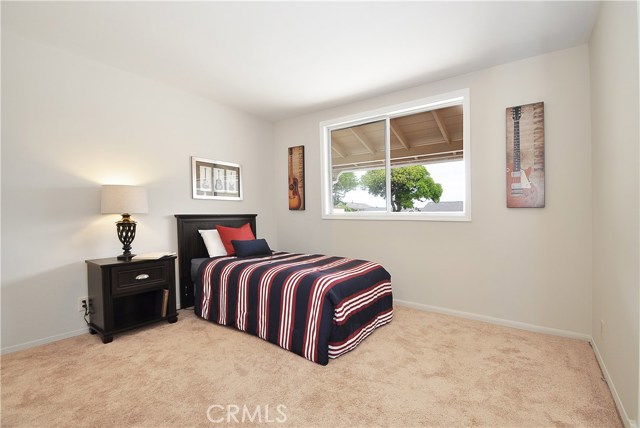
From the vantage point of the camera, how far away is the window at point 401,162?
133 inches

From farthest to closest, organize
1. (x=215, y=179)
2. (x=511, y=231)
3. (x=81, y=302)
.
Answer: (x=215, y=179), (x=511, y=231), (x=81, y=302)

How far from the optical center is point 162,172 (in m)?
3.47

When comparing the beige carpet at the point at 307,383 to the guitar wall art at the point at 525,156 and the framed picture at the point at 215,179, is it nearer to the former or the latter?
the guitar wall art at the point at 525,156

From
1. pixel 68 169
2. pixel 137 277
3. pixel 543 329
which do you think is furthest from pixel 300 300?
pixel 68 169

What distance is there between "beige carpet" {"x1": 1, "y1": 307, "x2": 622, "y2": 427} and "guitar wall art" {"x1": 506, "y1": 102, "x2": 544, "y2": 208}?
1257mm

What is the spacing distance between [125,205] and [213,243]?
1112mm

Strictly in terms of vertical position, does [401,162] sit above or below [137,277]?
above

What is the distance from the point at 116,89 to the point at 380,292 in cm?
329

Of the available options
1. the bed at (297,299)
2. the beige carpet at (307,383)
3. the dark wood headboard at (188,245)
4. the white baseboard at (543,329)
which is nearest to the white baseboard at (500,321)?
the white baseboard at (543,329)

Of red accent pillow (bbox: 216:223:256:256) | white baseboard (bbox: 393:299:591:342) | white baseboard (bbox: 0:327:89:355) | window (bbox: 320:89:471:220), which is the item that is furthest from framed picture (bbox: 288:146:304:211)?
white baseboard (bbox: 0:327:89:355)

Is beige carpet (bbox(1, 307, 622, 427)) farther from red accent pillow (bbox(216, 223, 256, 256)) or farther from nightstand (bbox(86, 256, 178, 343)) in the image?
red accent pillow (bbox(216, 223, 256, 256))

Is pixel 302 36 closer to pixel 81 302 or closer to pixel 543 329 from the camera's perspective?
pixel 81 302

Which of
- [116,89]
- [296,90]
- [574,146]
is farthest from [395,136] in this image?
[116,89]

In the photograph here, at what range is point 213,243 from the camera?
3.66 m
